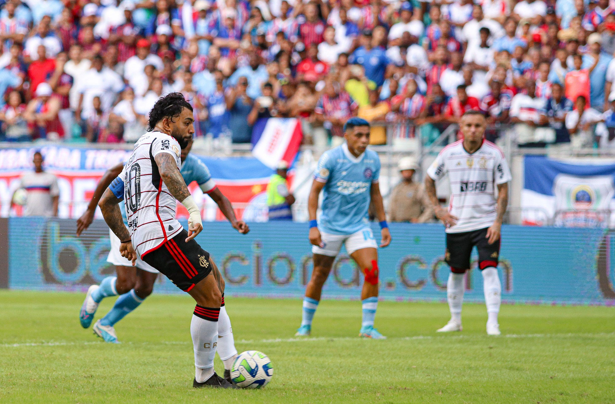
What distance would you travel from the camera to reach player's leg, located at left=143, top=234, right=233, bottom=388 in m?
5.76

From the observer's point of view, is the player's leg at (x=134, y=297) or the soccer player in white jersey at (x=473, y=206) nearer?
the player's leg at (x=134, y=297)

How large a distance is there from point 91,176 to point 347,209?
32.7 ft

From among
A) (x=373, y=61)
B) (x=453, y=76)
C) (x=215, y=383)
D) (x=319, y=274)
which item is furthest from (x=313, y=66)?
(x=215, y=383)

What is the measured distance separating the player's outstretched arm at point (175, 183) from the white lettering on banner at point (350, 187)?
14.9 ft

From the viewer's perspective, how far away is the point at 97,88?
2084 centimetres

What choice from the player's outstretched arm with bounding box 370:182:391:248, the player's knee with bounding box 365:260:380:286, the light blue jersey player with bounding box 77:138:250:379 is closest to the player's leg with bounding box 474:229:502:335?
the player's outstretched arm with bounding box 370:182:391:248

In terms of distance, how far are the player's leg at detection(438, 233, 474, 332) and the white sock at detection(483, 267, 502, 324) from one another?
0.29 m

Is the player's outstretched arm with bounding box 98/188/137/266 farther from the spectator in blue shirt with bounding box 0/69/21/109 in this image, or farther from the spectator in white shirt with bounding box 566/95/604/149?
the spectator in blue shirt with bounding box 0/69/21/109

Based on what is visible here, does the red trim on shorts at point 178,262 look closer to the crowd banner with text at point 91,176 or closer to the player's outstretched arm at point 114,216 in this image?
the player's outstretched arm at point 114,216

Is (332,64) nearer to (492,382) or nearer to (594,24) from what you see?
(594,24)

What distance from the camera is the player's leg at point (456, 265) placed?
10469 millimetres

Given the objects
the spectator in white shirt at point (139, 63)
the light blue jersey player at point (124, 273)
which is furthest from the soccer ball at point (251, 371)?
the spectator in white shirt at point (139, 63)

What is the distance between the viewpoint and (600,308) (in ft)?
47.4

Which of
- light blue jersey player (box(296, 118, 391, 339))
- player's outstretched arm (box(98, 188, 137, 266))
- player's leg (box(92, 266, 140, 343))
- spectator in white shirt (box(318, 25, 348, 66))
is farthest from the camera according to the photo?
spectator in white shirt (box(318, 25, 348, 66))
